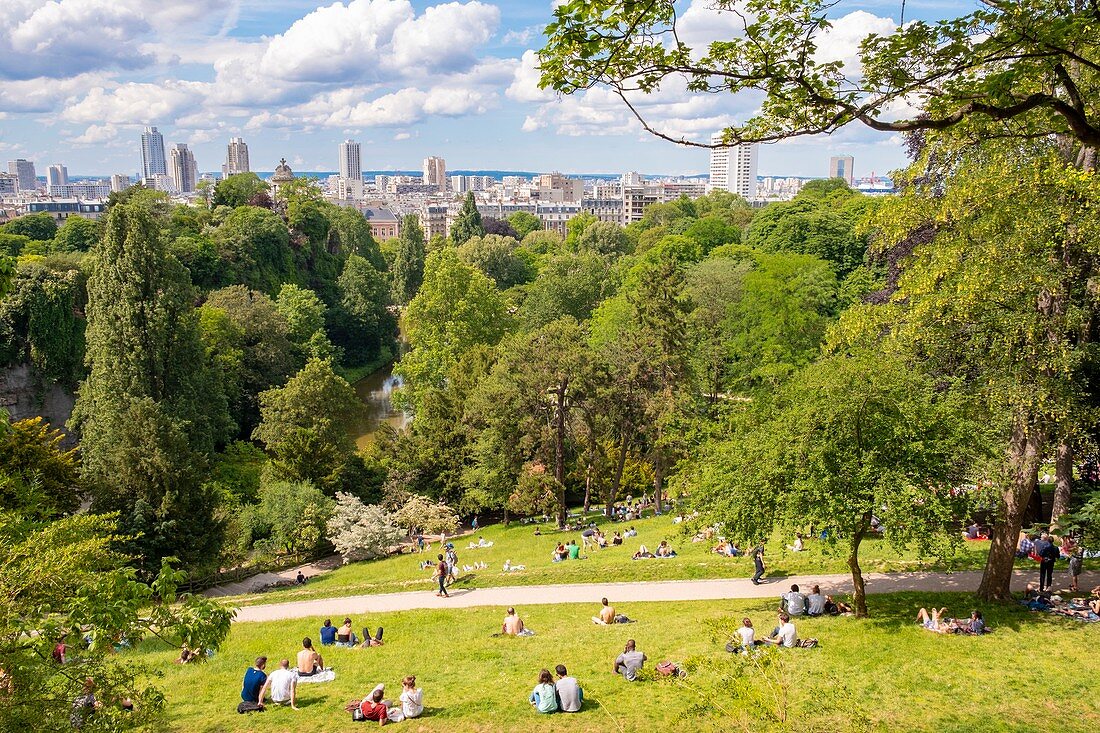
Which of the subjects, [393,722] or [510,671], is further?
[510,671]

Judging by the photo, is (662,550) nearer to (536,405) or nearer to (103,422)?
(536,405)

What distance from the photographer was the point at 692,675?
12188mm

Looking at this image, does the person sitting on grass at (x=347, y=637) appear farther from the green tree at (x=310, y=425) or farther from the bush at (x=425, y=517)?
the green tree at (x=310, y=425)

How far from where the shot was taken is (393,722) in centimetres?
1161

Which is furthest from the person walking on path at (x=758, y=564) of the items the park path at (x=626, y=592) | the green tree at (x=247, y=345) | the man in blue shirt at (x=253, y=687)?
the green tree at (x=247, y=345)

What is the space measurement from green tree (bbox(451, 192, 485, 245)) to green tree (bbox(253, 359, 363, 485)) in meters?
58.6

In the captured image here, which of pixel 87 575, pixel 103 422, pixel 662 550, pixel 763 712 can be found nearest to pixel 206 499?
pixel 103 422

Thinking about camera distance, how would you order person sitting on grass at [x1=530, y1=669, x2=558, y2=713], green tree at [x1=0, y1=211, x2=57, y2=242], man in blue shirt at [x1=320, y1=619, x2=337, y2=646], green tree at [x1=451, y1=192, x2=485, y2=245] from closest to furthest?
person sitting on grass at [x1=530, y1=669, x2=558, y2=713] → man in blue shirt at [x1=320, y1=619, x2=337, y2=646] → green tree at [x1=0, y1=211, x2=57, y2=242] → green tree at [x1=451, y1=192, x2=485, y2=245]

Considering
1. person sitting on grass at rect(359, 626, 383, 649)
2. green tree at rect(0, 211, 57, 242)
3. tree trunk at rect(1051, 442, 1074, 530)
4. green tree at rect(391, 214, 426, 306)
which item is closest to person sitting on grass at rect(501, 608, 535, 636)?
person sitting on grass at rect(359, 626, 383, 649)

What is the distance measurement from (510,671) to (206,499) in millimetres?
16320

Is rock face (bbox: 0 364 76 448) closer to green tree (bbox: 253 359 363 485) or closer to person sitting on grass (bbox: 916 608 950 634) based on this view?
green tree (bbox: 253 359 363 485)

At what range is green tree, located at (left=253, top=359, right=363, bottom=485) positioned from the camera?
3216 cm

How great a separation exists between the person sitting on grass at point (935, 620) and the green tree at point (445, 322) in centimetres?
3027

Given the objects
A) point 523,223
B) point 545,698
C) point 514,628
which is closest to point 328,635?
point 514,628
